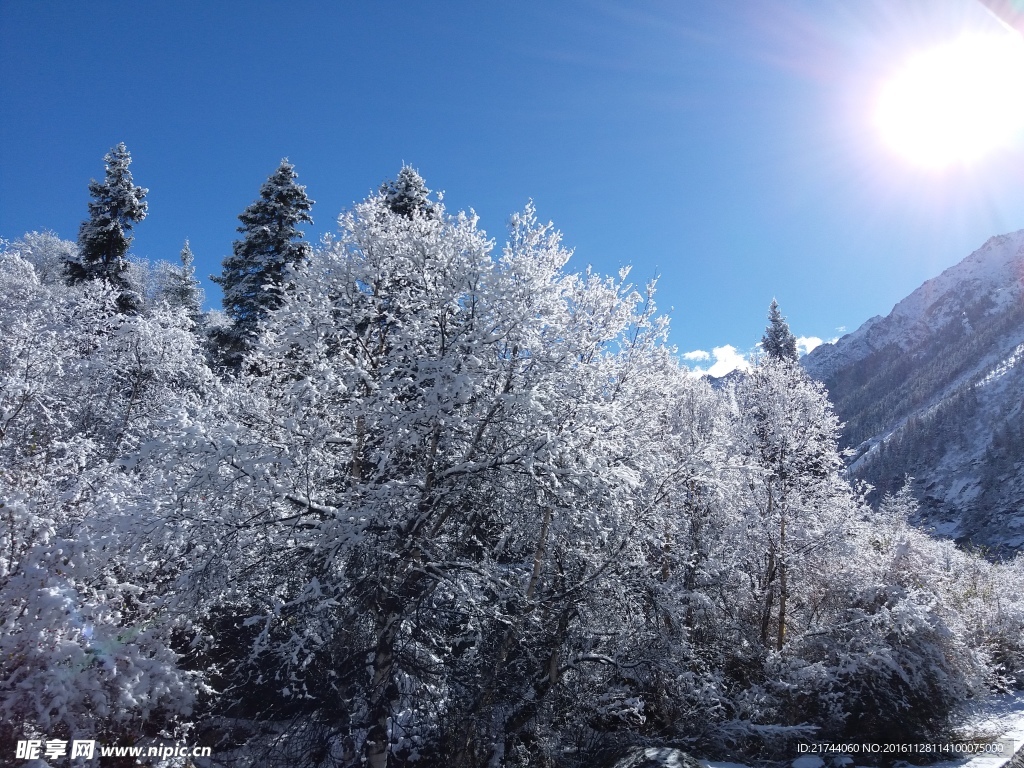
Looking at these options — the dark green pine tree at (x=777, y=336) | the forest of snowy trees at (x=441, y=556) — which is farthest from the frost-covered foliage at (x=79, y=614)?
the dark green pine tree at (x=777, y=336)

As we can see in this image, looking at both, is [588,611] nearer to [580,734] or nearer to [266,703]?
[580,734]

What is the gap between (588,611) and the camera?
350 inches

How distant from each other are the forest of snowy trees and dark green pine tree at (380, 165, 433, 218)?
10698 millimetres

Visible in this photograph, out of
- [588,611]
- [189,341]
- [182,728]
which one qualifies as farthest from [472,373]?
[189,341]

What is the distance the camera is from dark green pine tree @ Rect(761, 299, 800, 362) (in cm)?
3173

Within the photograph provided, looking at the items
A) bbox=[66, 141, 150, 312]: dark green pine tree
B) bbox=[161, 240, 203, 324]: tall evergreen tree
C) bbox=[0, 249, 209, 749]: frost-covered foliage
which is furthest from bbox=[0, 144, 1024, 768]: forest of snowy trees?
bbox=[161, 240, 203, 324]: tall evergreen tree

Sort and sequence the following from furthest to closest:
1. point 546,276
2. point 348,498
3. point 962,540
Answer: point 962,540
point 546,276
point 348,498

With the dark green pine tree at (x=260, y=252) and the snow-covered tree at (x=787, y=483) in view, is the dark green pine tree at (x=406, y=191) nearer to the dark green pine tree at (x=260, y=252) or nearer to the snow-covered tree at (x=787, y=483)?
the dark green pine tree at (x=260, y=252)

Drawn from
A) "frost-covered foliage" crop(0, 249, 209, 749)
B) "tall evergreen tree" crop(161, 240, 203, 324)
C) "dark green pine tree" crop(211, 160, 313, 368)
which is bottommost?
"frost-covered foliage" crop(0, 249, 209, 749)

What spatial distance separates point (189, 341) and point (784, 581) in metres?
16.7

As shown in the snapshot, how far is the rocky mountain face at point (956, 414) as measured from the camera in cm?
7412

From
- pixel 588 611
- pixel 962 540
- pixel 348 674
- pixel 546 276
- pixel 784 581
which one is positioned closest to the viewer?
pixel 348 674

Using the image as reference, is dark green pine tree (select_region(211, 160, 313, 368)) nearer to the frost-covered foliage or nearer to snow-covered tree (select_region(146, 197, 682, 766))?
the frost-covered foliage

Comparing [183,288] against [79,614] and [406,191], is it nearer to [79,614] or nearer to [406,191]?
[406,191]
